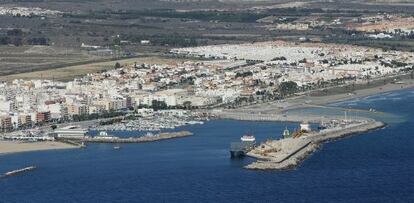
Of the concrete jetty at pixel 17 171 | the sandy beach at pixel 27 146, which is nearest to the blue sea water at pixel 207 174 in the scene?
the concrete jetty at pixel 17 171

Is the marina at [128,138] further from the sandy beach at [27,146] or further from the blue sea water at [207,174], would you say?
the sandy beach at [27,146]

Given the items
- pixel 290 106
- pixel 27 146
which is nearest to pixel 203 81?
pixel 290 106

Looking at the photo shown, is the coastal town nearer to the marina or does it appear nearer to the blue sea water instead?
the marina

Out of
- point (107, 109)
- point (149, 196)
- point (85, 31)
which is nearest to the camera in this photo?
point (149, 196)

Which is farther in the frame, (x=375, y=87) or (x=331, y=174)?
(x=375, y=87)

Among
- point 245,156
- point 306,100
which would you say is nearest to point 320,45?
point 306,100

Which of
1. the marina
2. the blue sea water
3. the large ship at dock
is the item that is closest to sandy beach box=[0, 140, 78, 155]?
the blue sea water

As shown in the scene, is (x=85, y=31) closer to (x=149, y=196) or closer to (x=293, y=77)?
(x=293, y=77)
